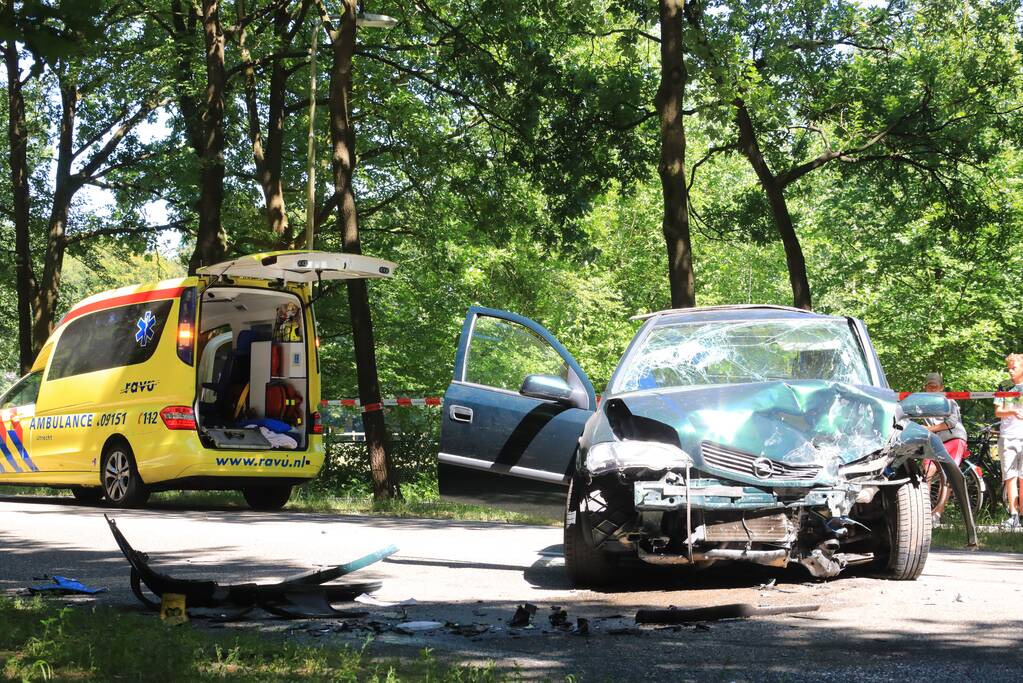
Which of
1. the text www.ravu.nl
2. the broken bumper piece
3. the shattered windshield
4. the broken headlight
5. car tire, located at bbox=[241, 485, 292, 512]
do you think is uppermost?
the shattered windshield

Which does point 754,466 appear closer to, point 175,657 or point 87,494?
point 175,657

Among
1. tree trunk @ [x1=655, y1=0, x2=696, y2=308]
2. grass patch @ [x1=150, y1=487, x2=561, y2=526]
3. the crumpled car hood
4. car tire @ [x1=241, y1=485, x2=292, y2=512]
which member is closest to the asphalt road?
the crumpled car hood

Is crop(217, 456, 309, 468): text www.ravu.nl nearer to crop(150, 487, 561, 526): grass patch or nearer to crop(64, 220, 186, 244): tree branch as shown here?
crop(150, 487, 561, 526): grass patch

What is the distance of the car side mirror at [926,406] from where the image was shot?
8297 millimetres

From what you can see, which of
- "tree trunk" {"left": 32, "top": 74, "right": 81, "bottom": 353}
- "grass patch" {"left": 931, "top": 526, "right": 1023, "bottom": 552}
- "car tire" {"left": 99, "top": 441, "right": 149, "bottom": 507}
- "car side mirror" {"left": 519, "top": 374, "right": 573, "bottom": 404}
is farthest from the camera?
"tree trunk" {"left": 32, "top": 74, "right": 81, "bottom": 353}

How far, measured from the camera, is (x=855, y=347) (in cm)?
915

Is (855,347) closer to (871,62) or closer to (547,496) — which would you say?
(547,496)

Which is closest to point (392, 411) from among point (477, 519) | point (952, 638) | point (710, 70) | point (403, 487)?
point (403, 487)

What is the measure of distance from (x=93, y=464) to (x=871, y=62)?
1654 cm

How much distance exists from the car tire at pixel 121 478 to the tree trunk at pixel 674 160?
7.45 metres

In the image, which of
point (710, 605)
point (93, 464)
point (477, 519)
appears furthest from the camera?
point (93, 464)

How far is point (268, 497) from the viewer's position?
1670cm

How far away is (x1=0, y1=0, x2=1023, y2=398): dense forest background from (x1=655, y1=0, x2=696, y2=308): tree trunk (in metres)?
0.05

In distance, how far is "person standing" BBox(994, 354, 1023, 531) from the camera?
13.5 m
